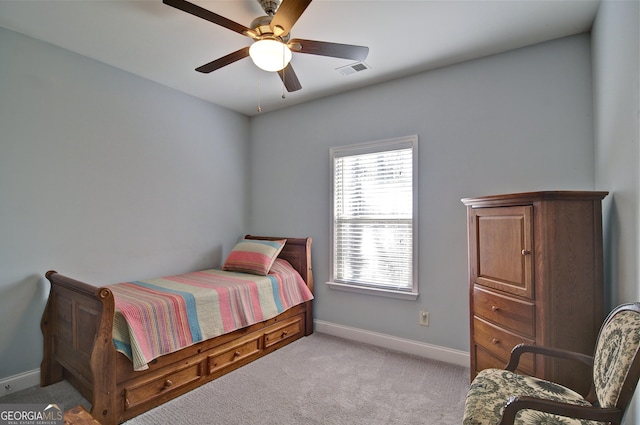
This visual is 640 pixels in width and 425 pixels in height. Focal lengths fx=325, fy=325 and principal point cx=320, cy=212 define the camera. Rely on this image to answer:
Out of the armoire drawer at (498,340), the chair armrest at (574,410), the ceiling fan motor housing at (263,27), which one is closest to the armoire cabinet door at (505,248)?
the armoire drawer at (498,340)

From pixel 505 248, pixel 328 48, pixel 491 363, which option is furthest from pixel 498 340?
pixel 328 48

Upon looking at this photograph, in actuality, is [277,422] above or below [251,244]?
below

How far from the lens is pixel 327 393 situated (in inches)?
92.4

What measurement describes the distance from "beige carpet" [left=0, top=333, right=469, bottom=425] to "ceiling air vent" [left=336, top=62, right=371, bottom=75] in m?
2.60

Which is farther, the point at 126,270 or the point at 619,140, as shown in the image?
the point at 126,270

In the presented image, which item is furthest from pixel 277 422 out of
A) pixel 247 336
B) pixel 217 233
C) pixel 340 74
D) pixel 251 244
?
→ pixel 340 74

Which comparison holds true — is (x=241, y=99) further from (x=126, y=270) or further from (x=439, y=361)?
(x=439, y=361)

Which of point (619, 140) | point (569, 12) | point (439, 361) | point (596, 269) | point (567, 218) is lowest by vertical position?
point (439, 361)

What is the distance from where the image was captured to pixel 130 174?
305cm

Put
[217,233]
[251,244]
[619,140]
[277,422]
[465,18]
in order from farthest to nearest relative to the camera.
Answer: [217,233] → [251,244] → [465,18] → [277,422] → [619,140]

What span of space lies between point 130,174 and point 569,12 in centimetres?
365

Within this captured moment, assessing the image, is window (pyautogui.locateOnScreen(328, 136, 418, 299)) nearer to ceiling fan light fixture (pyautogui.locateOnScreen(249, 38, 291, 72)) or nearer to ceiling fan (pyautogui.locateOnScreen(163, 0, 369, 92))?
ceiling fan (pyautogui.locateOnScreen(163, 0, 369, 92))

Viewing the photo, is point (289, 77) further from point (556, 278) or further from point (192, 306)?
point (556, 278)

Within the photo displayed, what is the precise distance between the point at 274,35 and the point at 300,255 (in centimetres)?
227
